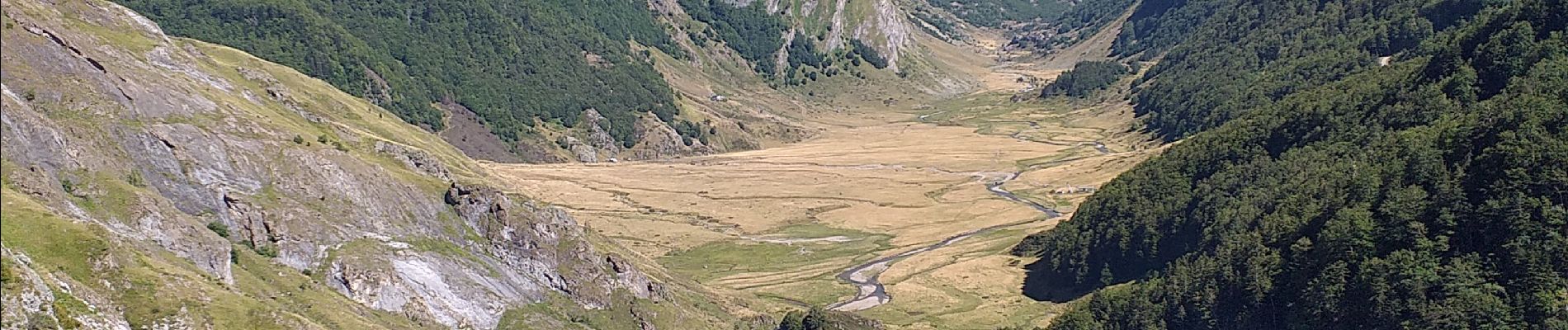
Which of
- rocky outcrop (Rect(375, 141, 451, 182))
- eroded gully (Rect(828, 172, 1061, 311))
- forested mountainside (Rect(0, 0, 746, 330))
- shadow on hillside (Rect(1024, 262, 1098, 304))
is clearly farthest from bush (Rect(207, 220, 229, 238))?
shadow on hillside (Rect(1024, 262, 1098, 304))

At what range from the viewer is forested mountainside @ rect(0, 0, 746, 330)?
5328 centimetres

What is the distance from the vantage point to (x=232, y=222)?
73.4m

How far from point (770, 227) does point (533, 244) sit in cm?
8730

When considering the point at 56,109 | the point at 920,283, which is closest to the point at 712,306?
the point at 920,283

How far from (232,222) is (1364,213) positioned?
242 feet

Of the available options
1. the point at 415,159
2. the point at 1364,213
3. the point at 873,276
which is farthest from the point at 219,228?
the point at 873,276

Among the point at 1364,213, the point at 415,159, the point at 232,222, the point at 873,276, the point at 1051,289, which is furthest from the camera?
the point at 873,276

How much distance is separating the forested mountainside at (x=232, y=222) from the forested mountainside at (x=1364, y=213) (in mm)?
40460

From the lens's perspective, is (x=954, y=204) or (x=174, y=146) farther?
(x=954, y=204)

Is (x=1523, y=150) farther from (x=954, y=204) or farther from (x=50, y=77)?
(x=954, y=204)

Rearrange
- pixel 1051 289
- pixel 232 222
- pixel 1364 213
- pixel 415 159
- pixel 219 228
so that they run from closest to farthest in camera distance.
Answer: pixel 219 228 → pixel 232 222 → pixel 1364 213 → pixel 415 159 → pixel 1051 289

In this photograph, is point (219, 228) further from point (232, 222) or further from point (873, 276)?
point (873, 276)

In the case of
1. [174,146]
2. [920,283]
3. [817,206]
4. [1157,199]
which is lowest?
[817,206]

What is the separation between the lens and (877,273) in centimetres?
14250
